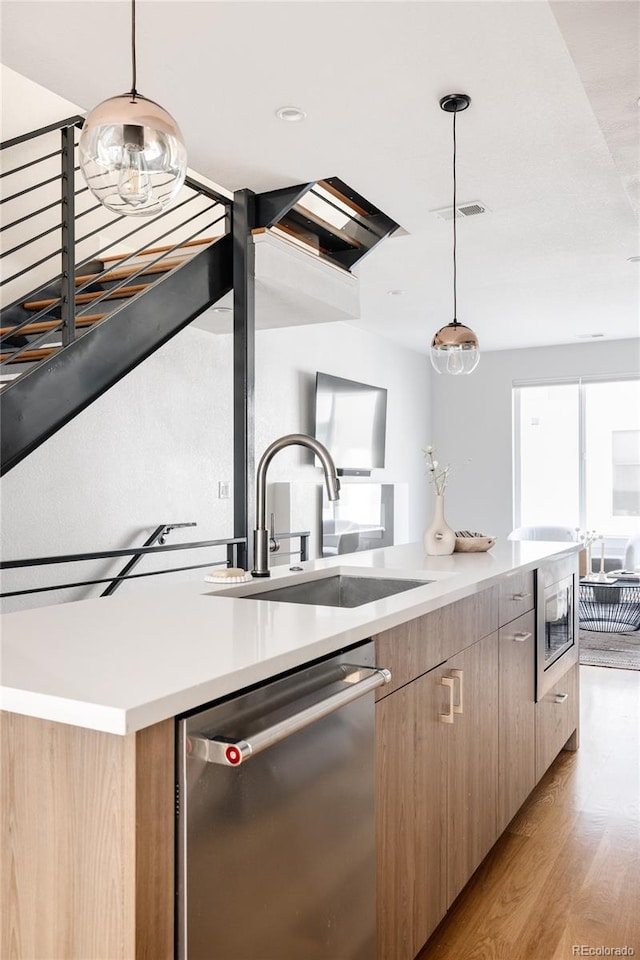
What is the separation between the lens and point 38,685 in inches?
40.8

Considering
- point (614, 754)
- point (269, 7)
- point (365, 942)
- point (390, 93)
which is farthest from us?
point (614, 754)

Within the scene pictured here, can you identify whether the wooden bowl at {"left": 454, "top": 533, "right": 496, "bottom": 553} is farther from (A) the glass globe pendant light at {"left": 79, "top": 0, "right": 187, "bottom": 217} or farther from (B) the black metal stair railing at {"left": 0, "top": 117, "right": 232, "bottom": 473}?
(A) the glass globe pendant light at {"left": 79, "top": 0, "right": 187, "bottom": 217}

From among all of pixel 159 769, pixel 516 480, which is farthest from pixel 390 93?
pixel 516 480

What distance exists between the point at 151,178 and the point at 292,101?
146cm

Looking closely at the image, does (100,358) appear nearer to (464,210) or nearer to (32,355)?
(32,355)

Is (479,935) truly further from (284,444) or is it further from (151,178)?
(151,178)

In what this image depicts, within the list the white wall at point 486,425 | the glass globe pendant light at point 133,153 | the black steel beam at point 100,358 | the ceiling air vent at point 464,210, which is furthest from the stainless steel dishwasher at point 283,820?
the white wall at point 486,425

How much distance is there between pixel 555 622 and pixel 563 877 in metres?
1.02

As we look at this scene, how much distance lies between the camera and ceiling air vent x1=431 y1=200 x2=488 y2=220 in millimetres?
3898

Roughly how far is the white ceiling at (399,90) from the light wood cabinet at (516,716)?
158 centimetres

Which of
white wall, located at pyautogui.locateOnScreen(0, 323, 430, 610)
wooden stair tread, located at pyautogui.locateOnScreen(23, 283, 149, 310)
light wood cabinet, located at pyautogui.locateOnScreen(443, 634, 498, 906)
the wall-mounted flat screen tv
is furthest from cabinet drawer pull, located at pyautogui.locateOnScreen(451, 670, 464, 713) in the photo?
the wall-mounted flat screen tv

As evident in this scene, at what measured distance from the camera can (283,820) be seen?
49.7 inches

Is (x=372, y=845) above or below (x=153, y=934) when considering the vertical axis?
below

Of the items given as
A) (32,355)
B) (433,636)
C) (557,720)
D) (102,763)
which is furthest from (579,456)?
(102,763)
